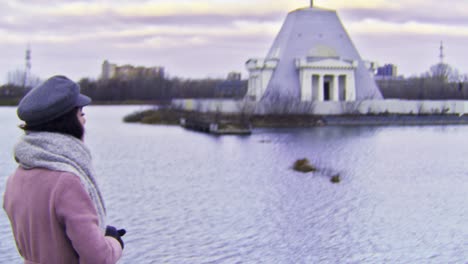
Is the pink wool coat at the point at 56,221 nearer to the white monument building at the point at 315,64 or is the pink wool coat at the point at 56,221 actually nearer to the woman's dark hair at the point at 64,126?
the woman's dark hair at the point at 64,126

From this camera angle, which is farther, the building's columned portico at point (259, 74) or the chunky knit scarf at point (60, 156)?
the building's columned portico at point (259, 74)

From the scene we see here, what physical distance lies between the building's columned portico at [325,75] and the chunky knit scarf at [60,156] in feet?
125

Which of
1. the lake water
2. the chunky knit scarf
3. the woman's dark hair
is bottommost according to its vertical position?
the lake water

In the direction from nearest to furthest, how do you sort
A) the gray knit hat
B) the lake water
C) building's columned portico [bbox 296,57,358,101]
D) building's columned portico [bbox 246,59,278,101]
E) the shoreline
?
the gray knit hat
the lake water
the shoreline
building's columned portico [bbox 296,57,358,101]
building's columned portico [bbox 246,59,278,101]

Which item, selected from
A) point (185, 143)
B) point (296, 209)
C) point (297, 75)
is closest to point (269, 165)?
point (296, 209)

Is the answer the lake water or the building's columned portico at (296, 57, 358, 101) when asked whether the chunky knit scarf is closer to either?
the lake water

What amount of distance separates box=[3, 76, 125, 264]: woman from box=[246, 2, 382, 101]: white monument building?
37812 mm

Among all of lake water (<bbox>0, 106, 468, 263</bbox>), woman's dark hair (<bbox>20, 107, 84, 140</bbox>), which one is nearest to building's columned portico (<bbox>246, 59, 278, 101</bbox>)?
lake water (<bbox>0, 106, 468, 263</bbox>)

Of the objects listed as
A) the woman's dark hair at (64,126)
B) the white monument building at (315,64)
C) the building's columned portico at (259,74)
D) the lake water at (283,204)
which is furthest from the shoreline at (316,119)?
the woman's dark hair at (64,126)

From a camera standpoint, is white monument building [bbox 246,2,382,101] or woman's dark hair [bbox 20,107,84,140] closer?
woman's dark hair [bbox 20,107,84,140]

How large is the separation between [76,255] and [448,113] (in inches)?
1559

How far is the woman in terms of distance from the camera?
2.24 m

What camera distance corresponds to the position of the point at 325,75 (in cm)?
4288

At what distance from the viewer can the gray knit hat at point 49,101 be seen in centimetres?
238
